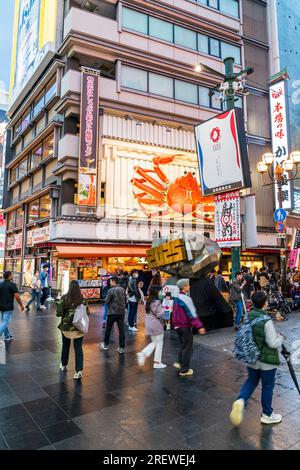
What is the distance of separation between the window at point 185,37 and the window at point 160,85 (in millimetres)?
3269

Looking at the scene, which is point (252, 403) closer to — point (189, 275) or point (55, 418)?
point (55, 418)

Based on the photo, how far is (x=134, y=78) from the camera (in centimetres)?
2019

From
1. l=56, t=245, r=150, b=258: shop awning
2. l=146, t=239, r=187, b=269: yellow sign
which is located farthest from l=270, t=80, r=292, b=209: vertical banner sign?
l=146, t=239, r=187, b=269: yellow sign

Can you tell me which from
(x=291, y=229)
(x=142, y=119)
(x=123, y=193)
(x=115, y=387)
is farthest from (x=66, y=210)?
(x=291, y=229)

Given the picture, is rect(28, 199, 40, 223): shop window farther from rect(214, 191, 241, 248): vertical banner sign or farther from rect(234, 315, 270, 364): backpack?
rect(234, 315, 270, 364): backpack

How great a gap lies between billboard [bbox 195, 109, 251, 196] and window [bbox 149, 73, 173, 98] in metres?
12.3

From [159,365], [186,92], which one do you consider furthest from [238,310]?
[186,92]

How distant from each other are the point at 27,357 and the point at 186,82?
71.3 feet

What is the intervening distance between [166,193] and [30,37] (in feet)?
61.7

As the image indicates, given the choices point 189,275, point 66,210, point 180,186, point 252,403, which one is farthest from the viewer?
point 180,186

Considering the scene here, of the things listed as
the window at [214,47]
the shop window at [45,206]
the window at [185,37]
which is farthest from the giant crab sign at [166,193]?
the window at [214,47]

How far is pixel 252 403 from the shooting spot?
454 centimetres

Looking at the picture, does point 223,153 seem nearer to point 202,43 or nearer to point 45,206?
point 45,206

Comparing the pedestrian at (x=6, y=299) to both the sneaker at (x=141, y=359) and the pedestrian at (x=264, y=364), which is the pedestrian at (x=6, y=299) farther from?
the pedestrian at (x=264, y=364)
